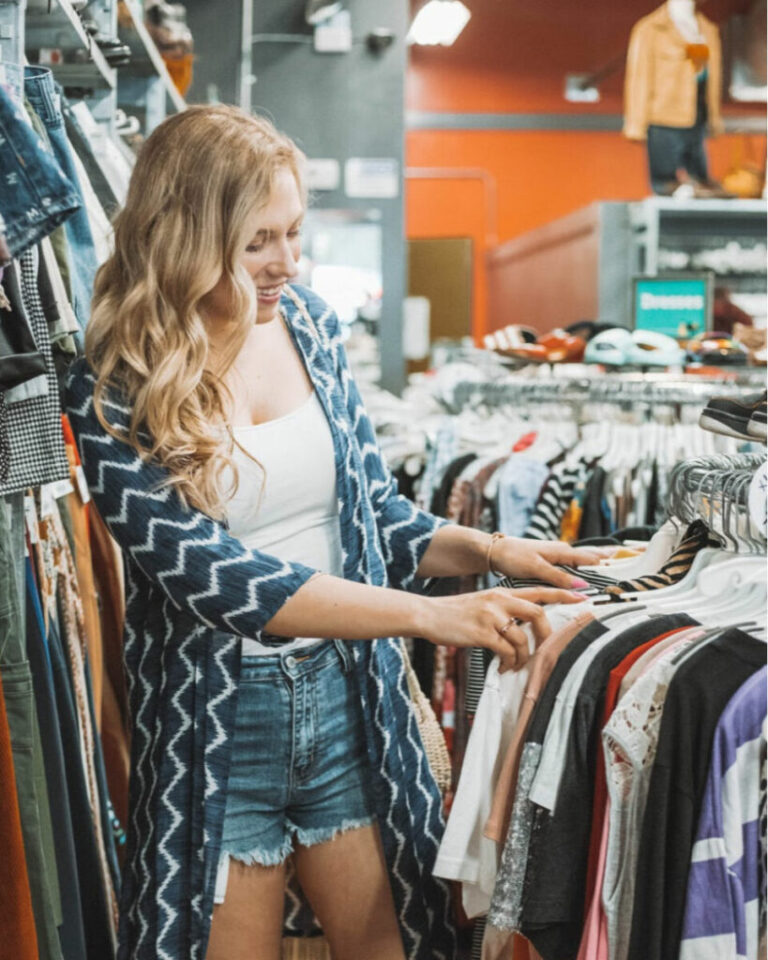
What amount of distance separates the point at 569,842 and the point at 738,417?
57 cm

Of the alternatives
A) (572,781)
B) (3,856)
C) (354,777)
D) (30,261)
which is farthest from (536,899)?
(30,261)

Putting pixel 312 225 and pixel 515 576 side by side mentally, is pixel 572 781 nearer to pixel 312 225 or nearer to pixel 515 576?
pixel 515 576

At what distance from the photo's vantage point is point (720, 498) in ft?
4.92

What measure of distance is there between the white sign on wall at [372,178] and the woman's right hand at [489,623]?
5928mm

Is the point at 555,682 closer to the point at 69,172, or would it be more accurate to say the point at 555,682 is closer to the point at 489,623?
the point at 489,623

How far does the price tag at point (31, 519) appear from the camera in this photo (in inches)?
80.0

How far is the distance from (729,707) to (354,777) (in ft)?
2.30

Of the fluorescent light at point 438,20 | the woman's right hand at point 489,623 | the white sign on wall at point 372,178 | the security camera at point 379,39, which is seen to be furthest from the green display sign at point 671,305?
the fluorescent light at point 438,20

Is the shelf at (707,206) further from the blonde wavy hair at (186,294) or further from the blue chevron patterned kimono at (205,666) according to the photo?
the blonde wavy hair at (186,294)

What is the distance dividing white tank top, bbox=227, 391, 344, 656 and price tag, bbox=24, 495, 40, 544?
21.4 inches

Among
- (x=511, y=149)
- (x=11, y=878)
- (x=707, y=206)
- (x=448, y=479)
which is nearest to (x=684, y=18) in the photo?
(x=707, y=206)

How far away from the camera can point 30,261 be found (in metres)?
1.75

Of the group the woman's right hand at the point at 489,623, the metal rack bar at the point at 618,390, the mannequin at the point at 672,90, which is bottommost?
the woman's right hand at the point at 489,623

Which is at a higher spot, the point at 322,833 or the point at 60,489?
the point at 60,489
